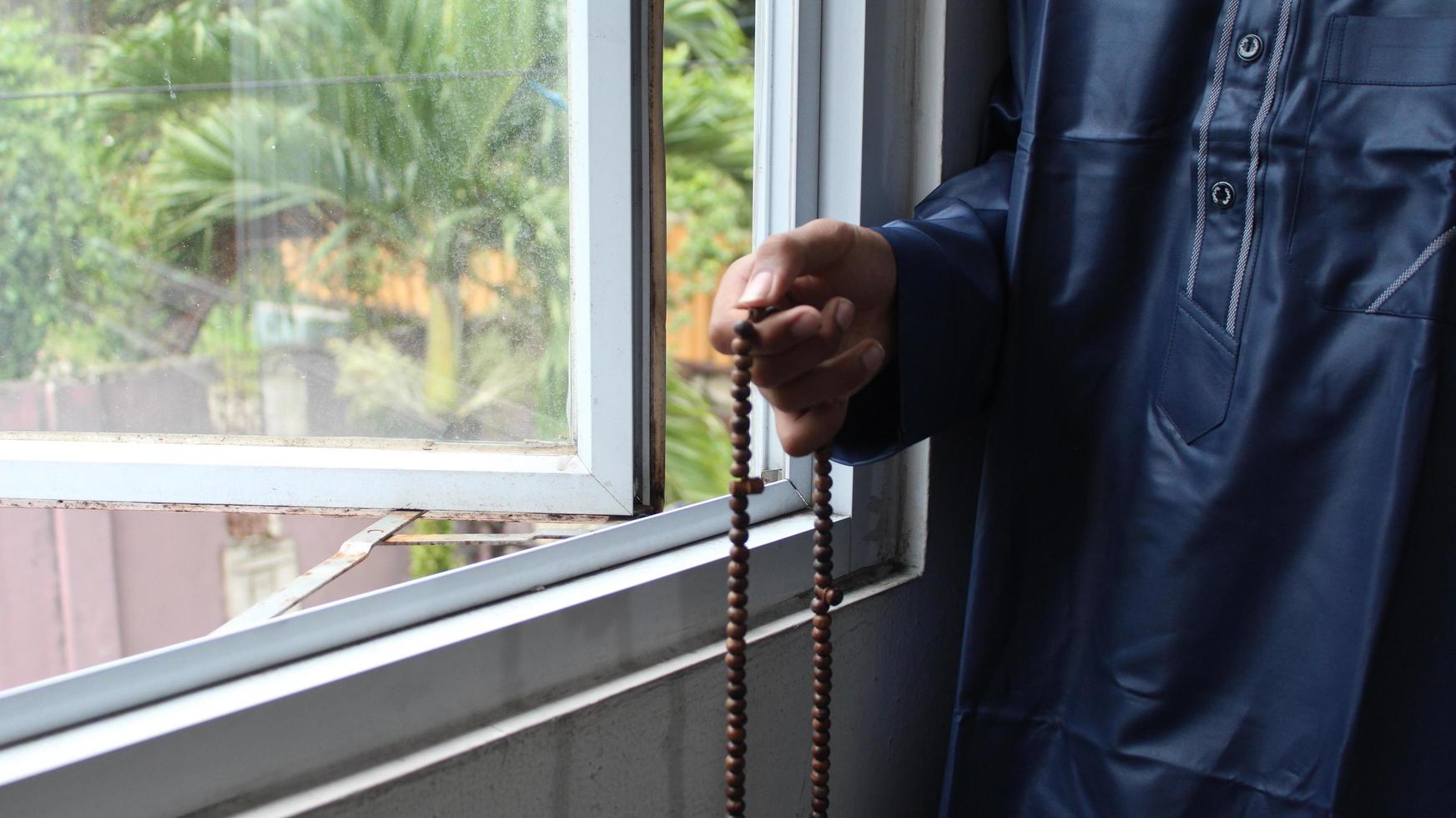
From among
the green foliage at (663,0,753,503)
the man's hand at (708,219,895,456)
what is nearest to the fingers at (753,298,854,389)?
the man's hand at (708,219,895,456)

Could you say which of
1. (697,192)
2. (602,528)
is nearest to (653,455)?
(602,528)

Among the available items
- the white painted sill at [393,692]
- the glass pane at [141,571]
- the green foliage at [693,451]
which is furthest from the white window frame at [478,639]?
the glass pane at [141,571]

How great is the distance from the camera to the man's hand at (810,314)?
1.75ft

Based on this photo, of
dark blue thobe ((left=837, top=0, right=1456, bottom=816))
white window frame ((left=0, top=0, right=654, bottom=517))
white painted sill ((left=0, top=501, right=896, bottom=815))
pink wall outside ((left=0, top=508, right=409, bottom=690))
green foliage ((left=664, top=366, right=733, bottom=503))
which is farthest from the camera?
pink wall outside ((left=0, top=508, right=409, bottom=690))

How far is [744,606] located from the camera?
22.9 inches

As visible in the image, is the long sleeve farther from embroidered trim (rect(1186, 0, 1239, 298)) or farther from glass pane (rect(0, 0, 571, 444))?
glass pane (rect(0, 0, 571, 444))

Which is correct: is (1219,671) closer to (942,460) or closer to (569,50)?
(942,460)

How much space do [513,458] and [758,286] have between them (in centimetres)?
31

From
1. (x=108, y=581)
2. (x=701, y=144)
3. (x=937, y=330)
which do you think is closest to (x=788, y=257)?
(x=937, y=330)

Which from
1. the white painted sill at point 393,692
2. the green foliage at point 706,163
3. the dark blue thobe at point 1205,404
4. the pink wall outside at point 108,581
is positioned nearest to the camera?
the white painted sill at point 393,692

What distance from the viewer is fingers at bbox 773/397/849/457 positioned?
23.4 inches

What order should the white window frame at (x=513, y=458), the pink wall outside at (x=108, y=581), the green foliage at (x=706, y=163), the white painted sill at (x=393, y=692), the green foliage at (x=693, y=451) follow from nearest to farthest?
1. the white painted sill at (x=393, y=692)
2. the white window frame at (x=513, y=458)
3. the green foliage at (x=693, y=451)
4. the green foliage at (x=706, y=163)
5. the pink wall outside at (x=108, y=581)

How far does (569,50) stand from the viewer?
2.40ft

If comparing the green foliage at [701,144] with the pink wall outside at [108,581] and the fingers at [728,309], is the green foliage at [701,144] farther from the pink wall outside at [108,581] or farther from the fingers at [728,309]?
the fingers at [728,309]
